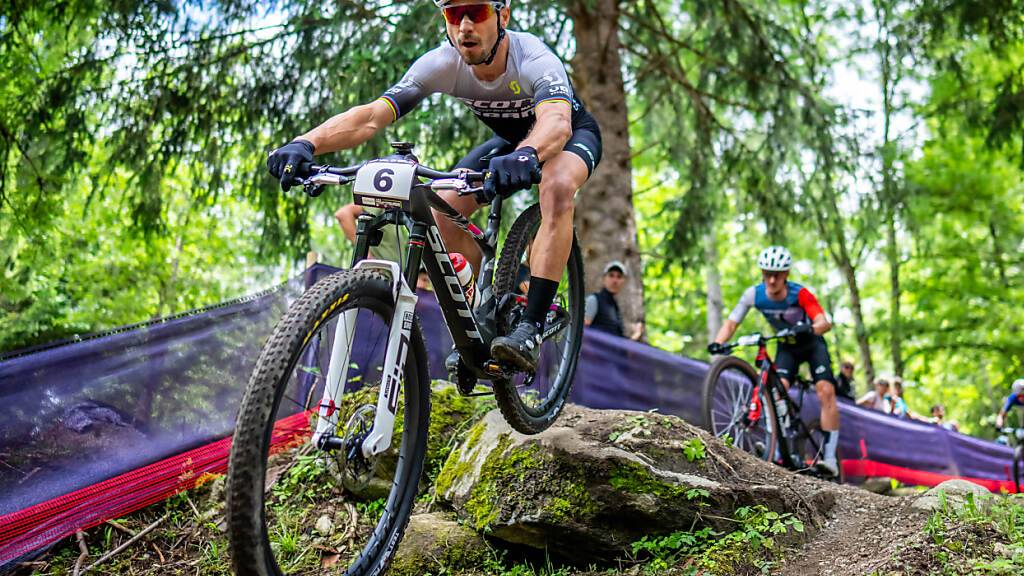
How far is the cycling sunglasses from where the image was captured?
3.67 metres

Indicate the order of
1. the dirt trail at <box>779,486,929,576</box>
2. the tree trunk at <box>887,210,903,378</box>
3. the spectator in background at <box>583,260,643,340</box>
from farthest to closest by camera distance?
the tree trunk at <box>887,210,903,378</box> < the spectator in background at <box>583,260,643,340</box> < the dirt trail at <box>779,486,929,576</box>

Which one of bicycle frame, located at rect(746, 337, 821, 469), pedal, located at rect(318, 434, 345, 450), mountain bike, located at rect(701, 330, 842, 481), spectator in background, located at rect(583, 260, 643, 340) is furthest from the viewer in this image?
spectator in background, located at rect(583, 260, 643, 340)

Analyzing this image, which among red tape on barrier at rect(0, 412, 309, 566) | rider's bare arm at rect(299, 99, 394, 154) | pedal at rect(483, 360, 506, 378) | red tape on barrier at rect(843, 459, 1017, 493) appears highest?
rider's bare arm at rect(299, 99, 394, 154)

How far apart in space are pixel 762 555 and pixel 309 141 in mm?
2841

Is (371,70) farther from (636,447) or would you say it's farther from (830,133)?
(830,133)

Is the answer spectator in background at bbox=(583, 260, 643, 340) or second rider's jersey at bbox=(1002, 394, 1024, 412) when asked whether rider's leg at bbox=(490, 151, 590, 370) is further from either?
second rider's jersey at bbox=(1002, 394, 1024, 412)

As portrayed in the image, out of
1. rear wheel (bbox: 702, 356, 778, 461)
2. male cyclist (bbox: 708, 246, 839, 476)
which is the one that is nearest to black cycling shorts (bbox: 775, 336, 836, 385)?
male cyclist (bbox: 708, 246, 839, 476)

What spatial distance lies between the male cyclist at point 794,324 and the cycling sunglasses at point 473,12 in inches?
194

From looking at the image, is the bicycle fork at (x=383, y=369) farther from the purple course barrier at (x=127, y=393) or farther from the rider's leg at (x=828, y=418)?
the rider's leg at (x=828, y=418)

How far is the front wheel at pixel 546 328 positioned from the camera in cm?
398

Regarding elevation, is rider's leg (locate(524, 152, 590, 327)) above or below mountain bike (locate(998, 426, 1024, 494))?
above

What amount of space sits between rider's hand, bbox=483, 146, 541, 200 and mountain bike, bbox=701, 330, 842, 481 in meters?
4.32

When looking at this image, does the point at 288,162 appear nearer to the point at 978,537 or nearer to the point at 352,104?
the point at 978,537

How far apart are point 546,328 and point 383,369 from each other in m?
1.48
